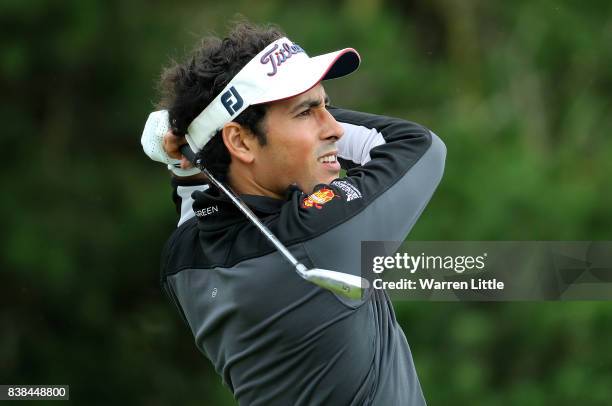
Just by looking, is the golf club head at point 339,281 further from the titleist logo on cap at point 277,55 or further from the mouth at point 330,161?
the titleist logo on cap at point 277,55

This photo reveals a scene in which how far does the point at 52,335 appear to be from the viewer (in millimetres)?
11109

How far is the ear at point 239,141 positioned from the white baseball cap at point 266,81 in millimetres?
27

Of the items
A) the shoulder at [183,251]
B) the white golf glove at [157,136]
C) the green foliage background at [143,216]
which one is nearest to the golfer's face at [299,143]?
the shoulder at [183,251]

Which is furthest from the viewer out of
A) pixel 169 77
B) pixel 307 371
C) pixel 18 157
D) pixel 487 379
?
pixel 18 157

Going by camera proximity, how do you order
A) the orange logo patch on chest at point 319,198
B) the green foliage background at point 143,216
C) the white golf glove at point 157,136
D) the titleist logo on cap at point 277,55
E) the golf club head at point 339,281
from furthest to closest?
the green foliage background at point 143,216
the white golf glove at point 157,136
the titleist logo on cap at point 277,55
the orange logo patch on chest at point 319,198
the golf club head at point 339,281

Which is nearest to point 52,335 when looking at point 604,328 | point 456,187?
point 456,187

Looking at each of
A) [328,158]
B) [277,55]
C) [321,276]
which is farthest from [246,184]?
[321,276]

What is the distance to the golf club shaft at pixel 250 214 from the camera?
3.26m

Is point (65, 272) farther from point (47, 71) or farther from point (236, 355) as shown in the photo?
point (236, 355)

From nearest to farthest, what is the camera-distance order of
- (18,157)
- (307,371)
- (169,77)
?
1. (307,371)
2. (169,77)
3. (18,157)

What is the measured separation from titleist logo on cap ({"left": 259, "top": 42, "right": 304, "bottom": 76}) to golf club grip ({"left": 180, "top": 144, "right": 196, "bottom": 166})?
0.34 m

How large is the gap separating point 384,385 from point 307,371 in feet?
0.70

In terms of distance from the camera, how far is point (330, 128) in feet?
11.7

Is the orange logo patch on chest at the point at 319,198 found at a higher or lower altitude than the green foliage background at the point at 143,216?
higher
